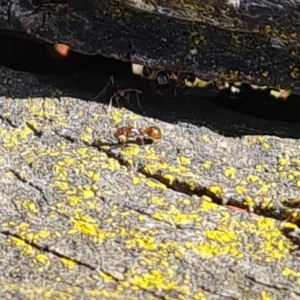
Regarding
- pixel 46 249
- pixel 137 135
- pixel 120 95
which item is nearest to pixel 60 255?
pixel 46 249

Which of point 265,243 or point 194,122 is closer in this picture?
point 265,243

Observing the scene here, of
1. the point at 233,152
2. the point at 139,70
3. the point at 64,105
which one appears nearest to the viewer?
the point at 233,152

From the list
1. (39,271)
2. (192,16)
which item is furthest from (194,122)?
(39,271)

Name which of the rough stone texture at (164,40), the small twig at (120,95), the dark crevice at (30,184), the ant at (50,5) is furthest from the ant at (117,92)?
the dark crevice at (30,184)

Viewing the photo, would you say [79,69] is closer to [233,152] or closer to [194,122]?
[194,122]

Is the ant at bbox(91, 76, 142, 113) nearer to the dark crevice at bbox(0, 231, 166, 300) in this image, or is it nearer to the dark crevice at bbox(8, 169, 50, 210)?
the dark crevice at bbox(8, 169, 50, 210)

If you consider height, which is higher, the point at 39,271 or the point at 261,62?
the point at 261,62
